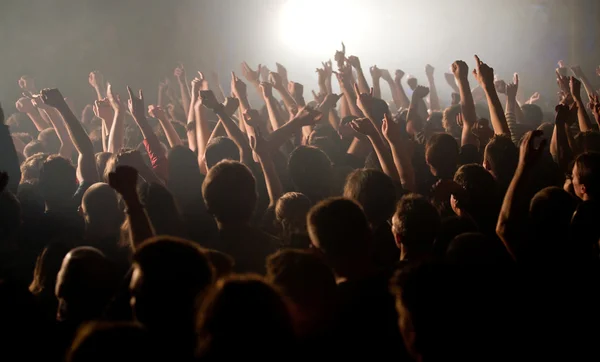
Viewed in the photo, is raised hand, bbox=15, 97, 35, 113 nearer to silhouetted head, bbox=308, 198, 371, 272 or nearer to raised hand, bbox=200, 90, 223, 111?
raised hand, bbox=200, 90, 223, 111

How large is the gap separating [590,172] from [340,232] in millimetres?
1649

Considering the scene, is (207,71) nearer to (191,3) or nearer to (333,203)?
(191,3)

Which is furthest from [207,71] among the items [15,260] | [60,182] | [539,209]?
[539,209]

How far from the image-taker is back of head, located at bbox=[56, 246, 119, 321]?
178cm

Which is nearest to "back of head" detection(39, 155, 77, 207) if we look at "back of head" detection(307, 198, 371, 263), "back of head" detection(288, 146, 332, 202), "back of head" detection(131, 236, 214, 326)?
"back of head" detection(288, 146, 332, 202)

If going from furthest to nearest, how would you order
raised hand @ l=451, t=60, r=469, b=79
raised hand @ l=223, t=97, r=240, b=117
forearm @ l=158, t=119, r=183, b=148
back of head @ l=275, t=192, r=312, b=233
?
forearm @ l=158, t=119, r=183, b=148 → raised hand @ l=223, t=97, r=240, b=117 → raised hand @ l=451, t=60, r=469, b=79 → back of head @ l=275, t=192, r=312, b=233

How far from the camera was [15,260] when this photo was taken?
2.45 metres

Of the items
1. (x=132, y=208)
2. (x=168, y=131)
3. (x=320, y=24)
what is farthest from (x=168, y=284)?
(x=320, y=24)

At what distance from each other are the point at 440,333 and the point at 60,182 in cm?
342

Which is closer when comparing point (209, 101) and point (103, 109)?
point (209, 101)

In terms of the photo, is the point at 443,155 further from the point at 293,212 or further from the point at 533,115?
the point at 533,115

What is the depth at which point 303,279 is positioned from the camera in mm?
1503

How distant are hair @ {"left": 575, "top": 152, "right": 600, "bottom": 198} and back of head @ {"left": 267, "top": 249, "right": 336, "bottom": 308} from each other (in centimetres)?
180

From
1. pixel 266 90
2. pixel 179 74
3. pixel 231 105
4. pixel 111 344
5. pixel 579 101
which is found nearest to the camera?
pixel 111 344
